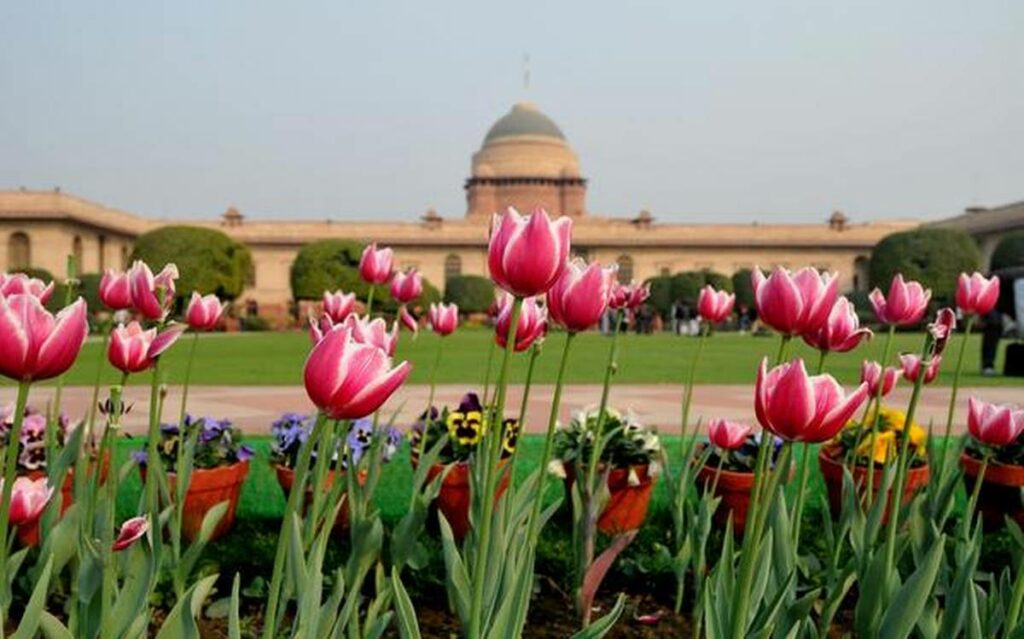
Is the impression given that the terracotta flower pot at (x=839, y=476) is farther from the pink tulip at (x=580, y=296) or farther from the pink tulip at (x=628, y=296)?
the pink tulip at (x=580, y=296)

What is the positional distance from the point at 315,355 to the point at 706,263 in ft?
149

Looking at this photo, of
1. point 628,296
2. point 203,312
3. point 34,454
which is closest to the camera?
point 203,312

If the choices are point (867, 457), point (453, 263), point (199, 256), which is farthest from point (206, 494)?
point (453, 263)

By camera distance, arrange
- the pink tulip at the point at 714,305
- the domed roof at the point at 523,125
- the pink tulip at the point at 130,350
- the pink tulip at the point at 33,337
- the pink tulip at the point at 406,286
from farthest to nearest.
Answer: the domed roof at the point at 523,125
the pink tulip at the point at 406,286
the pink tulip at the point at 714,305
the pink tulip at the point at 130,350
the pink tulip at the point at 33,337

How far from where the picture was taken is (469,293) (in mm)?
37531

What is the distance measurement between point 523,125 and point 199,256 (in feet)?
104

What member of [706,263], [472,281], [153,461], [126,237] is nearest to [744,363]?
[153,461]

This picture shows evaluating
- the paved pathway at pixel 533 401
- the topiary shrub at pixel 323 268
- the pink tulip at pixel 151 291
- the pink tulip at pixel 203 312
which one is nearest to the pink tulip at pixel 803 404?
the pink tulip at pixel 151 291

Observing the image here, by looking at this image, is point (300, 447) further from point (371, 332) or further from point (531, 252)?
point (531, 252)

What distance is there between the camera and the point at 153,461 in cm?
186

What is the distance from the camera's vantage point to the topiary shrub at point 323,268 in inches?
1216

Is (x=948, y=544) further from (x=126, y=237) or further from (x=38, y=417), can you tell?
(x=126, y=237)

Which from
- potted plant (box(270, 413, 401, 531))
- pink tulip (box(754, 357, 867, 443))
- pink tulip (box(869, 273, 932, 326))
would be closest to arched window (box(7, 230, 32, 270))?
potted plant (box(270, 413, 401, 531))

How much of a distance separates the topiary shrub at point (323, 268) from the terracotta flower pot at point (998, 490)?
28.1 m
